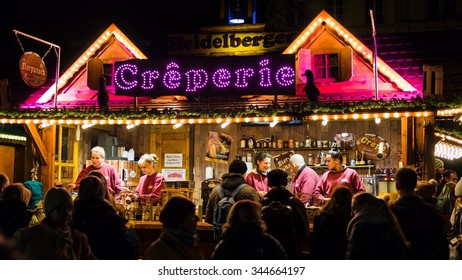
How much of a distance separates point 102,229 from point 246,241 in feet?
5.04

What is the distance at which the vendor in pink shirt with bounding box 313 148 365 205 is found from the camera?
31.9 feet

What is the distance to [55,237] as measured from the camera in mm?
4762

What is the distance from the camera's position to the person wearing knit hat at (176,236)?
4.62 metres

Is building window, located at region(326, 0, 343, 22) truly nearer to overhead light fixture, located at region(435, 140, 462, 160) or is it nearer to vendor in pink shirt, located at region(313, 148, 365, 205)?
overhead light fixture, located at region(435, 140, 462, 160)

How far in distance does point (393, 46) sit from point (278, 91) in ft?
12.5

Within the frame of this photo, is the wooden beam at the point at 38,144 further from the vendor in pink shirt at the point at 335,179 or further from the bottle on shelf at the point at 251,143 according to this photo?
the vendor in pink shirt at the point at 335,179

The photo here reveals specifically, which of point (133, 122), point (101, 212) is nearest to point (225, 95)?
point (133, 122)

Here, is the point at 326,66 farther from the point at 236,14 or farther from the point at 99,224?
the point at 99,224

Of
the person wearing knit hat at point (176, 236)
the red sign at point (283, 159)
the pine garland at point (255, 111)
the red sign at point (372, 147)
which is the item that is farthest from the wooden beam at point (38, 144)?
the person wearing knit hat at point (176, 236)

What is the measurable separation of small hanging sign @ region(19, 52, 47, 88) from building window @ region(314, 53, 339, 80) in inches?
246

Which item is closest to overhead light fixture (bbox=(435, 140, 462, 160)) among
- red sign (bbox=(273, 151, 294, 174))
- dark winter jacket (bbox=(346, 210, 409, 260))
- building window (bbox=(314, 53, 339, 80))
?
red sign (bbox=(273, 151, 294, 174))

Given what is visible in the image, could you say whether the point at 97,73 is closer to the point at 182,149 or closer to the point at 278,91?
the point at 182,149

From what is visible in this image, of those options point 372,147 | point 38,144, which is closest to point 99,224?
point 38,144

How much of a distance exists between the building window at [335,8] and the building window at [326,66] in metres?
6.21
